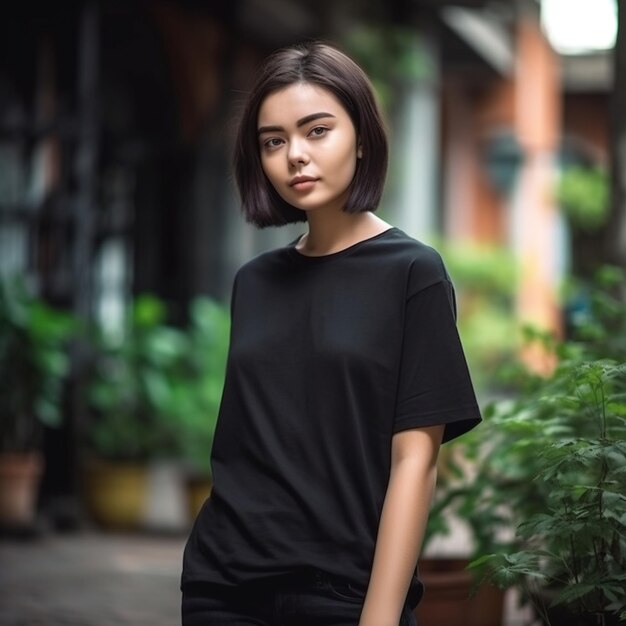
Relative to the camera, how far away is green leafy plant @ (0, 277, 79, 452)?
7.53 metres

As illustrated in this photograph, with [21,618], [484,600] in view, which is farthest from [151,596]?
[484,600]

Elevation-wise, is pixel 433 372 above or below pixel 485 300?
above

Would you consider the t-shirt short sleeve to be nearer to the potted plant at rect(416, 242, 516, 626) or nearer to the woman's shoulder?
the woman's shoulder

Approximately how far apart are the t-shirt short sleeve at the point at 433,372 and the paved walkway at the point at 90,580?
315cm

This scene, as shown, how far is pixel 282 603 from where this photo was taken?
6.48ft

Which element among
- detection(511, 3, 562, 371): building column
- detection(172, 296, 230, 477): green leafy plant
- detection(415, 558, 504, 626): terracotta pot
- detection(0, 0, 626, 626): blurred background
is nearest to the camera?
detection(415, 558, 504, 626): terracotta pot

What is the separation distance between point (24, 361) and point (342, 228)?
18.7ft

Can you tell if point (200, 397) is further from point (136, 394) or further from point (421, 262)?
point (421, 262)

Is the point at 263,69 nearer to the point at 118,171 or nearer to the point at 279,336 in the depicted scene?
the point at 279,336

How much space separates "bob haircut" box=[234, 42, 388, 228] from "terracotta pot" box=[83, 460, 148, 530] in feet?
20.3

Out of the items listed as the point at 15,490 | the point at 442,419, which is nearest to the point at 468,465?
the point at 15,490

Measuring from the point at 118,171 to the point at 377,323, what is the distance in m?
8.60

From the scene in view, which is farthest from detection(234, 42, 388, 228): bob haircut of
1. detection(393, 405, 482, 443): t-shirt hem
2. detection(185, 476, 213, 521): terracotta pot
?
detection(185, 476, 213, 521): terracotta pot

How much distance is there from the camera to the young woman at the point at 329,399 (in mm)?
1989
